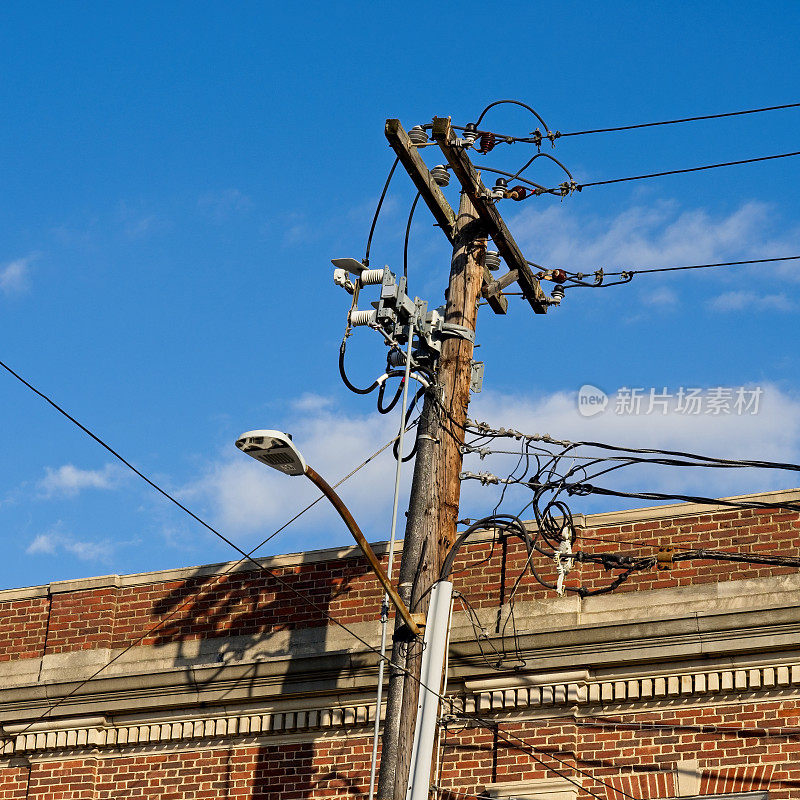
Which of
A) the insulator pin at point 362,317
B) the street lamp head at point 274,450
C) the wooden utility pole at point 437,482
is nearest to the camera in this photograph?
the street lamp head at point 274,450

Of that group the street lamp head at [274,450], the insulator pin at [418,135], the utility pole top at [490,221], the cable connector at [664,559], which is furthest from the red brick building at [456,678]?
the insulator pin at [418,135]

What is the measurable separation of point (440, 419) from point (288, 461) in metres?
1.99

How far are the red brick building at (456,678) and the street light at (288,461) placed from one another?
282 centimetres

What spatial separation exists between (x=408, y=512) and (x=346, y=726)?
3.16 m

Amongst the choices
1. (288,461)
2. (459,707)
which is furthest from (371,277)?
(459,707)

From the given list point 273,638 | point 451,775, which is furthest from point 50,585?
point 451,775

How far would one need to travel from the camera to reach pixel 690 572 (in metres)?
13.0

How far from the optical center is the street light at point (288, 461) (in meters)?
10.3

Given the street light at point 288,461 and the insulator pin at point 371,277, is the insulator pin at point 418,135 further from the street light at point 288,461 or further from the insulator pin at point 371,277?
the street light at point 288,461

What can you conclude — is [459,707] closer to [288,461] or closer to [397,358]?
[397,358]

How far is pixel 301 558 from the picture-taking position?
585 inches

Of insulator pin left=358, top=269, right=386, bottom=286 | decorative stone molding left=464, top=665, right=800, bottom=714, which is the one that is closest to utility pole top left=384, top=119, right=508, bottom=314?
insulator pin left=358, top=269, right=386, bottom=286

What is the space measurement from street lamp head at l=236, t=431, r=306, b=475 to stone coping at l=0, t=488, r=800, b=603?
3801mm

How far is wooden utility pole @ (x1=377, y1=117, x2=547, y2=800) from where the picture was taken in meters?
11.0
